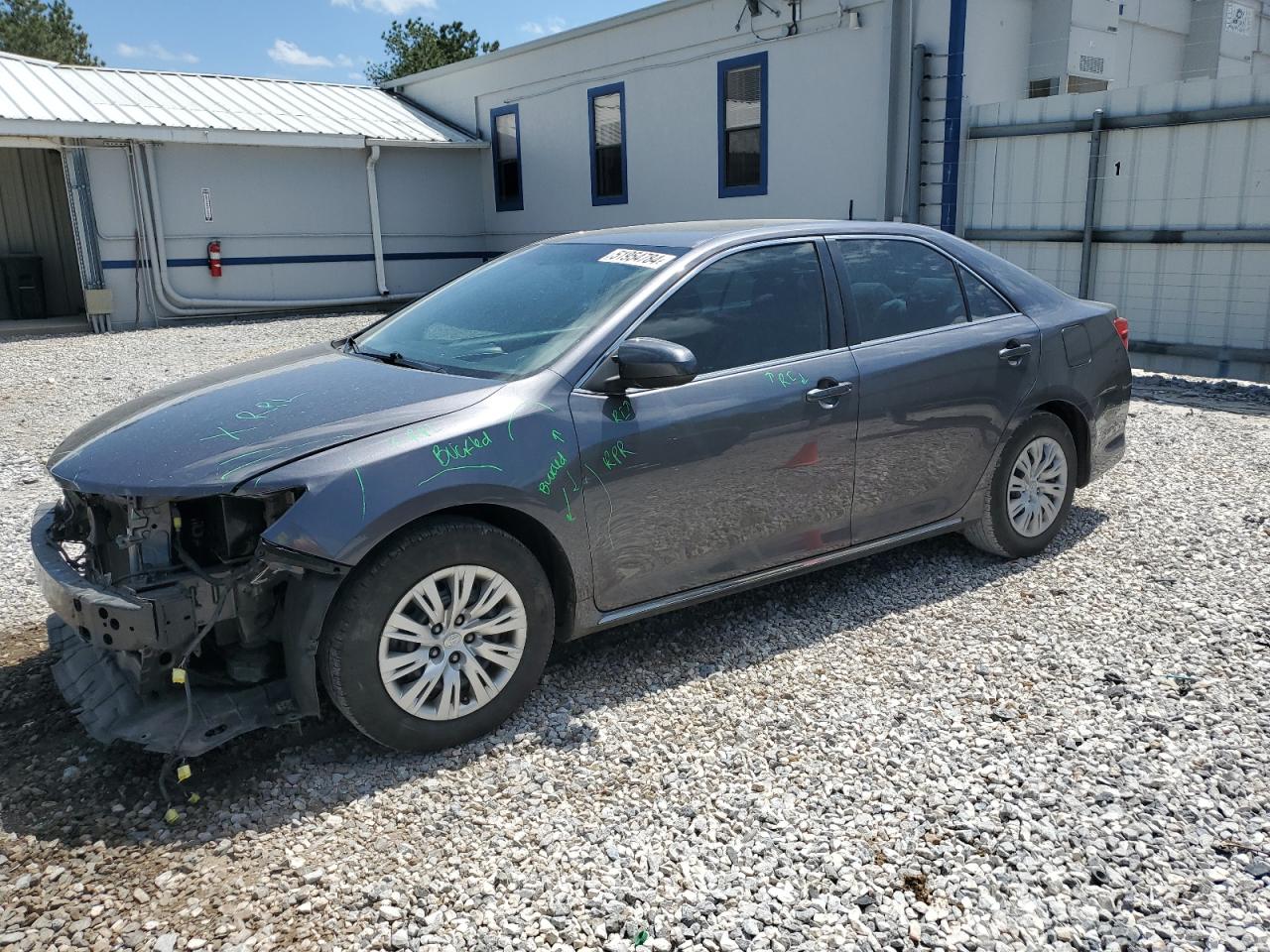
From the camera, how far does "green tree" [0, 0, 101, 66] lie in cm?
5016

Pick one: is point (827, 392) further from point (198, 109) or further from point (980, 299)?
point (198, 109)

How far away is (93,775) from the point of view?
325 centimetres

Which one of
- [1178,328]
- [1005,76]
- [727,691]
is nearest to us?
[727,691]

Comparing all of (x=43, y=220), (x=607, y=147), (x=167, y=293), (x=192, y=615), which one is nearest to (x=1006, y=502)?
(x=192, y=615)

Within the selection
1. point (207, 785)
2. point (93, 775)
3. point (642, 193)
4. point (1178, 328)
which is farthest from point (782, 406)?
point (642, 193)

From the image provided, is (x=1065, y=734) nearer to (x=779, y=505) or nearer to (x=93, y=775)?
(x=779, y=505)

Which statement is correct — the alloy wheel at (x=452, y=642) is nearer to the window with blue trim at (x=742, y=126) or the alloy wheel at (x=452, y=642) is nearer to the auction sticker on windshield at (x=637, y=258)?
the auction sticker on windshield at (x=637, y=258)

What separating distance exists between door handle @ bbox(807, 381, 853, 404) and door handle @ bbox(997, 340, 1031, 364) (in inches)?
39.7

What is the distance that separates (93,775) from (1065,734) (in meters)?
3.17

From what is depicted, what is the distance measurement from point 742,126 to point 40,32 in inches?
Answer: 1998

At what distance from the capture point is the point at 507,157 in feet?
63.1

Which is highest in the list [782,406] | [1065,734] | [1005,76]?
[1005,76]

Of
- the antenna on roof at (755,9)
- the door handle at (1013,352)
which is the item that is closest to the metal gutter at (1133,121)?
the antenna on roof at (755,9)

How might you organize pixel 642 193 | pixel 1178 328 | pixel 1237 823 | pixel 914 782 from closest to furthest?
pixel 1237 823, pixel 914 782, pixel 1178 328, pixel 642 193
